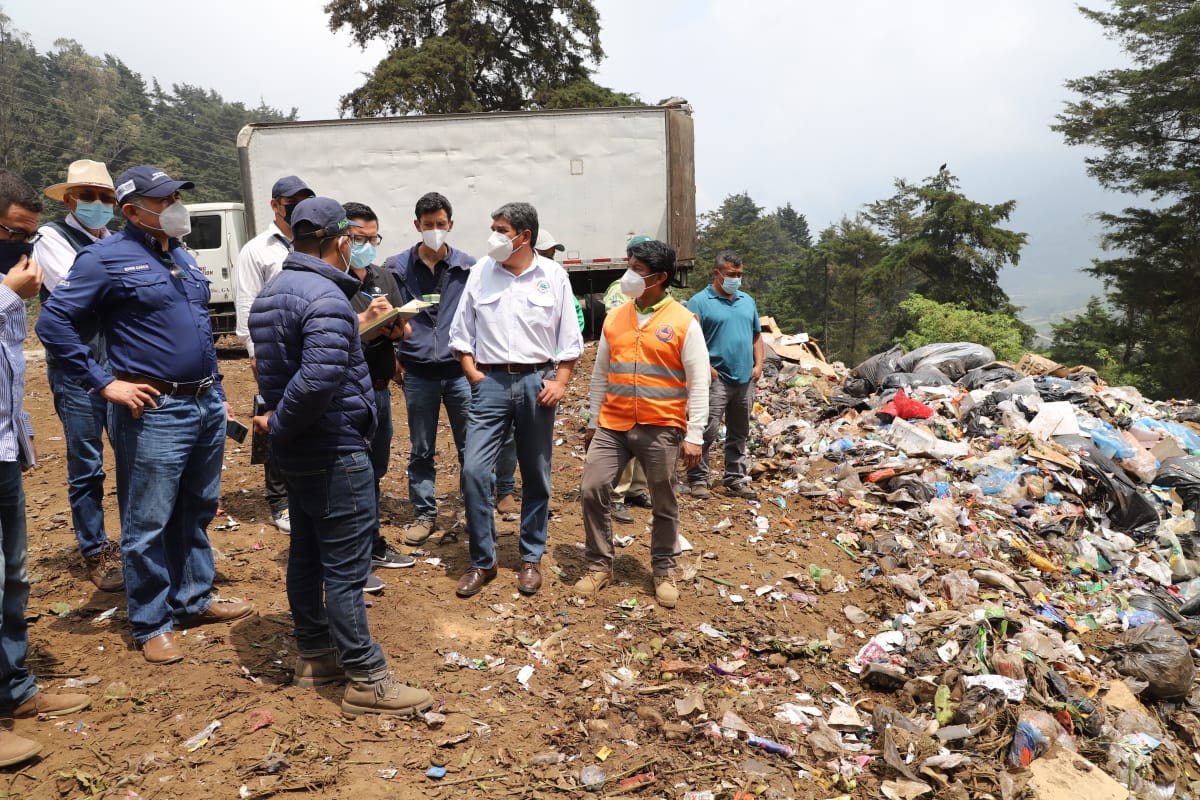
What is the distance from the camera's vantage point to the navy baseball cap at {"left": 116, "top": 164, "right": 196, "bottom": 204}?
289cm

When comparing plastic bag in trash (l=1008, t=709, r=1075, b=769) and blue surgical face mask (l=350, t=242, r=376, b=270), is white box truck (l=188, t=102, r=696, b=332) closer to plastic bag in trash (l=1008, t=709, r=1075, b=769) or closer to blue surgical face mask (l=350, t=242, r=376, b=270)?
blue surgical face mask (l=350, t=242, r=376, b=270)

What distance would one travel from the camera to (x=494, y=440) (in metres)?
3.79

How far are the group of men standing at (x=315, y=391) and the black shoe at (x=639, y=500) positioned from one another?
1.45m

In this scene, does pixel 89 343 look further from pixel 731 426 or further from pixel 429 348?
pixel 731 426

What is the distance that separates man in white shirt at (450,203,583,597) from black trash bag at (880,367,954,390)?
6.22m

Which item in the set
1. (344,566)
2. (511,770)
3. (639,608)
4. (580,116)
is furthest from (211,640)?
(580,116)

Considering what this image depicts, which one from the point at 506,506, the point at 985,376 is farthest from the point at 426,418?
the point at 985,376

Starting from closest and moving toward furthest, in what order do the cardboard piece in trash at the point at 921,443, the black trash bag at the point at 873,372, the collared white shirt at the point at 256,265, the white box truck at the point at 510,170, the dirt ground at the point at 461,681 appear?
the dirt ground at the point at 461,681 → the collared white shirt at the point at 256,265 → the cardboard piece in trash at the point at 921,443 → the black trash bag at the point at 873,372 → the white box truck at the point at 510,170

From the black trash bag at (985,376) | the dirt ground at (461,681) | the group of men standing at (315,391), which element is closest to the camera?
the dirt ground at (461,681)

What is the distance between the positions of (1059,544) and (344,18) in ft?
72.9

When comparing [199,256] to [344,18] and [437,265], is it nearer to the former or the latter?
[437,265]

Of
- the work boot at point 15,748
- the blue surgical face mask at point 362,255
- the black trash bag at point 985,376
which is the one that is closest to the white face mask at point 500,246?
the blue surgical face mask at point 362,255

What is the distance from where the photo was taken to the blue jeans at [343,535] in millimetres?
2654

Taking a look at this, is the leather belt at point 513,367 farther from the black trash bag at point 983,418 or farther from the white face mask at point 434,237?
the black trash bag at point 983,418
